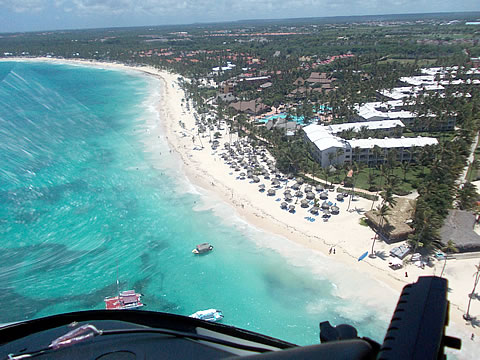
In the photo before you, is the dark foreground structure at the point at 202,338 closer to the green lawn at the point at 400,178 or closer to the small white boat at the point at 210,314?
the small white boat at the point at 210,314

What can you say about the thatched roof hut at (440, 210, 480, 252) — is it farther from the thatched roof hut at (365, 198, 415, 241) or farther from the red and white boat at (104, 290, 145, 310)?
the red and white boat at (104, 290, 145, 310)

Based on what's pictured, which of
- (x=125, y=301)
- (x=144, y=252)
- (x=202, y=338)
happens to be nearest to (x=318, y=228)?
(x=144, y=252)

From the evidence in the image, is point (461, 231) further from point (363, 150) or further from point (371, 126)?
point (371, 126)

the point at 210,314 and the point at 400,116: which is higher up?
the point at 210,314

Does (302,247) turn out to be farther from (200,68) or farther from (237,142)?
(200,68)

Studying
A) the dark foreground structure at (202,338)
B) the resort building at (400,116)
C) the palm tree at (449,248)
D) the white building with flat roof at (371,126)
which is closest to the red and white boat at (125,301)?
the dark foreground structure at (202,338)

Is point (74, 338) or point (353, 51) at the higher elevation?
point (74, 338)

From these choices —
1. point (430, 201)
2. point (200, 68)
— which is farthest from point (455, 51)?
point (430, 201)
